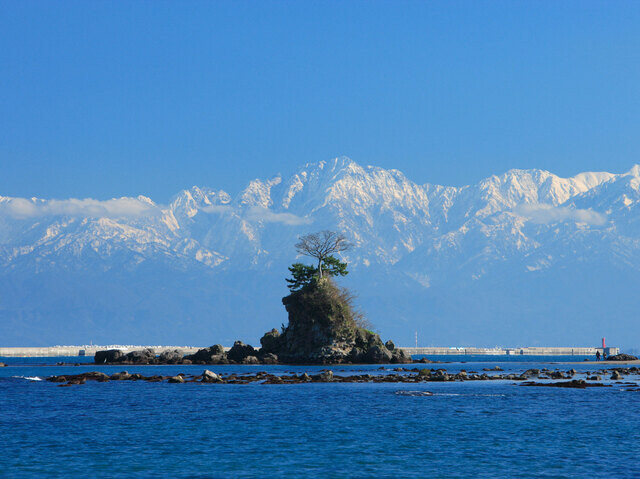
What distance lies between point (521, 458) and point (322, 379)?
54823mm

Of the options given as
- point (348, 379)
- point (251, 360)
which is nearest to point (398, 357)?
point (251, 360)

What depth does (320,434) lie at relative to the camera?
4509cm

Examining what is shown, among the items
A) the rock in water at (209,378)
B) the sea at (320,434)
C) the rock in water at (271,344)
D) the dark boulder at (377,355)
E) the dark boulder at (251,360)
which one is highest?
the rock in water at (271,344)

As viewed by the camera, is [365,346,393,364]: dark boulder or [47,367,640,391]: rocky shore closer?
[47,367,640,391]: rocky shore

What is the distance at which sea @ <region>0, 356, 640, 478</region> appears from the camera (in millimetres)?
34156

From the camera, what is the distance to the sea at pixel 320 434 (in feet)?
112

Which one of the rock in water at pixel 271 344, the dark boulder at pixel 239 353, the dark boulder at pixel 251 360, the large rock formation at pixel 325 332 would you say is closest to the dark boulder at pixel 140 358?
the dark boulder at pixel 239 353

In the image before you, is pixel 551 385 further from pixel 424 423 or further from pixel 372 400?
pixel 424 423

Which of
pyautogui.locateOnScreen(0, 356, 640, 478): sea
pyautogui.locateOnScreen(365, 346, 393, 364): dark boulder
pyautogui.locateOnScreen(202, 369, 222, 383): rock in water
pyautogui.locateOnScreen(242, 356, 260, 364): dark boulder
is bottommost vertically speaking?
pyautogui.locateOnScreen(0, 356, 640, 478): sea

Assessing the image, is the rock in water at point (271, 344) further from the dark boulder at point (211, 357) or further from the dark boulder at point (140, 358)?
the dark boulder at point (140, 358)

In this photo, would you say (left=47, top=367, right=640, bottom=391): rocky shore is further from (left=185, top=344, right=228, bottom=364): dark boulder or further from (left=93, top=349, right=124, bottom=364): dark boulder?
(left=93, top=349, right=124, bottom=364): dark boulder

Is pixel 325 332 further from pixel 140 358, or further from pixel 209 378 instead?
pixel 209 378

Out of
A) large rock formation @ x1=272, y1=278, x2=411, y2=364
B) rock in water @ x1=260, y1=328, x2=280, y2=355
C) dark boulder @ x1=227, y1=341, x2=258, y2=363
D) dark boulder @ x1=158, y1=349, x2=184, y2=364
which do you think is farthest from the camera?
dark boulder @ x1=158, y1=349, x2=184, y2=364

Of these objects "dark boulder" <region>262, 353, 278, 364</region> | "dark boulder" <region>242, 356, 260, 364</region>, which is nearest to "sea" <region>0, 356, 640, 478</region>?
"dark boulder" <region>242, 356, 260, 364</region>
